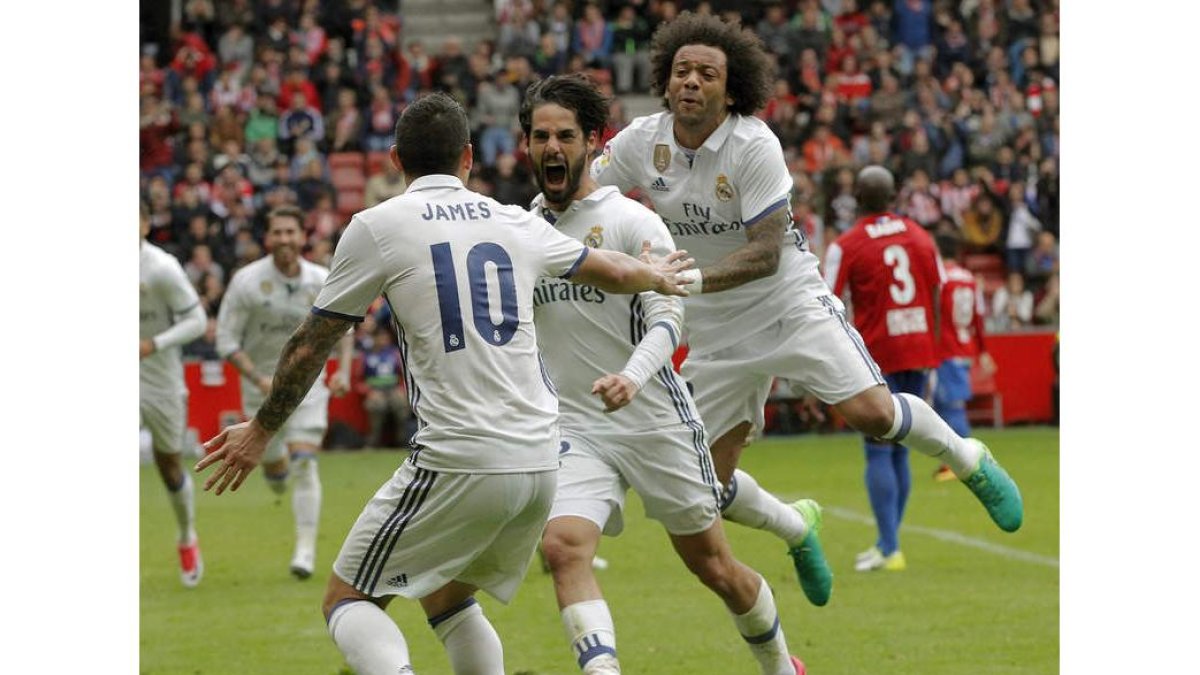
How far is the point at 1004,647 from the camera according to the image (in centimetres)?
876

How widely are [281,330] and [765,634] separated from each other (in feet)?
19.7

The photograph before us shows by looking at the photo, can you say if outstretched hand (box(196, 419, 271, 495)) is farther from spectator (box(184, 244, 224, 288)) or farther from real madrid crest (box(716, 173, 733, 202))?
spectator (box(184, 244, 224, 288))

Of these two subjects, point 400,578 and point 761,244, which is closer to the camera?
point 400,578

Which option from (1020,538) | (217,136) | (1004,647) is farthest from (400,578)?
(217,136)

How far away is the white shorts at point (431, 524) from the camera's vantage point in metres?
5.86

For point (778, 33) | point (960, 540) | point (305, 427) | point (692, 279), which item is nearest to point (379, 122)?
point (778, 33)

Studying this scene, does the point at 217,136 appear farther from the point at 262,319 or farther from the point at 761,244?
the point at 761,244

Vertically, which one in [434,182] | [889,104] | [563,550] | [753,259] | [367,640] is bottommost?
[367,640]

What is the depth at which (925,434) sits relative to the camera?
8477 mm

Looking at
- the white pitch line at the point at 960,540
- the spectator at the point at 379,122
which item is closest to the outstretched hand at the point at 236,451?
the white pitch line at the point at 960,540

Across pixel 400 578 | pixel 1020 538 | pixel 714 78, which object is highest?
pixel 714 78

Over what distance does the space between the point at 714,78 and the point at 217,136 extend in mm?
18962

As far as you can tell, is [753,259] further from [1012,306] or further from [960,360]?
[1012,306]

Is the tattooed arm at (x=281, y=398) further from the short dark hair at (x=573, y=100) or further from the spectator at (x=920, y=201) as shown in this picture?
the spectator at (x=920, y=201)
